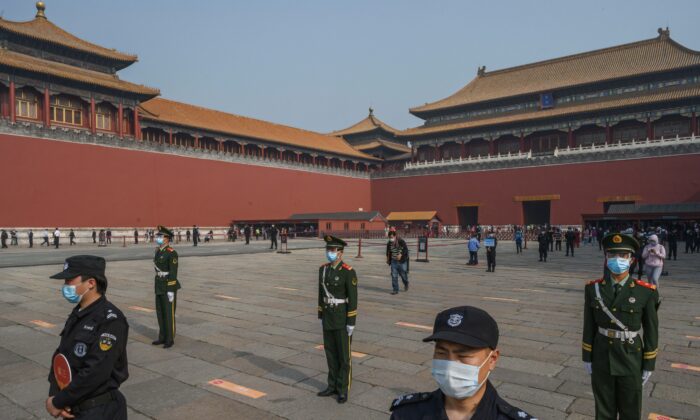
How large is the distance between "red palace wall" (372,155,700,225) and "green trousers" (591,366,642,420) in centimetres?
3104

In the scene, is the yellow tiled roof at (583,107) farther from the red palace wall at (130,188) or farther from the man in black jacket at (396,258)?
the man in black jacket at (396,258)

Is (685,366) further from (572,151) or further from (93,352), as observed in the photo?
(572,151)

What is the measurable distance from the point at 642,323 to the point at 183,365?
4.19 metres

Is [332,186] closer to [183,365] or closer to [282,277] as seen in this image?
[282,277]

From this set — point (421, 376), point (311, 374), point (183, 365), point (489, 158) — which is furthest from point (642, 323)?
point (489, 158)

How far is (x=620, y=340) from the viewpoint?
10.2ft

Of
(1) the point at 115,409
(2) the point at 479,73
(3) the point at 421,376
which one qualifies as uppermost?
(2) the point at 479,73

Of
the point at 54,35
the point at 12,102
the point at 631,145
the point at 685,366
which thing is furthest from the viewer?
the point at 631,145

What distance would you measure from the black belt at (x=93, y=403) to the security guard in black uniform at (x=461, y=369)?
5.39ft

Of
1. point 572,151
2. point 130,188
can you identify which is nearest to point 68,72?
point 130,188

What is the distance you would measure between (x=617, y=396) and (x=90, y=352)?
314 cm

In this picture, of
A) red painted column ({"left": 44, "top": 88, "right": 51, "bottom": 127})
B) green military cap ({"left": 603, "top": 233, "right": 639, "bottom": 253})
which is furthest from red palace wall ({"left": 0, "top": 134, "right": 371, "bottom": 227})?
green military cap ({"left": 603, "top": 233, "right": 639, "bottom": 253})

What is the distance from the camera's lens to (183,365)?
504 centimetres

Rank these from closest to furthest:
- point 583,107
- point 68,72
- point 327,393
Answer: point 327,393, point 68,72, point 583,107
